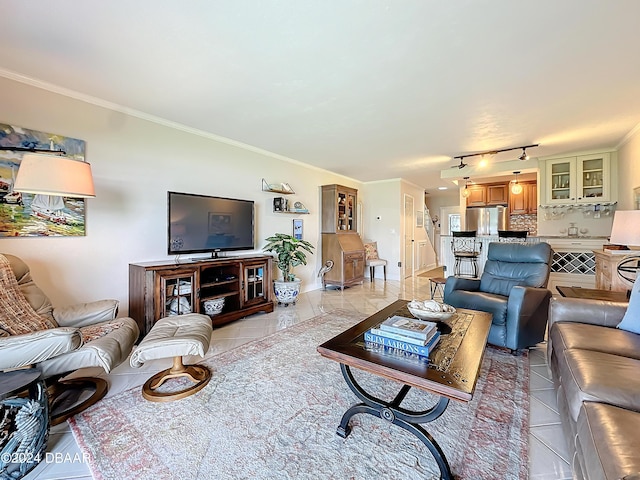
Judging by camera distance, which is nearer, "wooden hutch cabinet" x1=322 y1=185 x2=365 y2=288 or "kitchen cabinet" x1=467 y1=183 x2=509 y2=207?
"wooden hutch cabinet" x1=322 y1=185 x2=365 y2=288

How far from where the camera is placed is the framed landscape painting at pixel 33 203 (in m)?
2.19

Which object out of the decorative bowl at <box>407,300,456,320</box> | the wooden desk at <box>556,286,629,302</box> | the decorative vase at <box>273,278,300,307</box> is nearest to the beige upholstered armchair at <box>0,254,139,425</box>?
the decorative bowl at <box>407,300,456,320</box>

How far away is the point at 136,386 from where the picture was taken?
6.57ft

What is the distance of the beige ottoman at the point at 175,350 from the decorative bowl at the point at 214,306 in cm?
85

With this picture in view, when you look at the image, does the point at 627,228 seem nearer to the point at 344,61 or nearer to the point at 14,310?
the point at 344,61

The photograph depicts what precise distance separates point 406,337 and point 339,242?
387cm

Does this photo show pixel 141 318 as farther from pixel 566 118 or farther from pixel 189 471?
pixel 566 118

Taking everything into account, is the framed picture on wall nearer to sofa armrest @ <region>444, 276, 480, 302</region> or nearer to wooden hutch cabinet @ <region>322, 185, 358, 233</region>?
wooden hutch cabinet @ <region>322, 185, 358, 233</region>

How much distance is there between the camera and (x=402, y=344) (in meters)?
1.49

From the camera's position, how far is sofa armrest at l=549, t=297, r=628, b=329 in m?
1.88

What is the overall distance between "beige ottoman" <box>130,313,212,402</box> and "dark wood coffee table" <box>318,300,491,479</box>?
0.96 metres

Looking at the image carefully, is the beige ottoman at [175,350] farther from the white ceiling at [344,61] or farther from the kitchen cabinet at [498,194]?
the kitchen cabinet at [498,194]

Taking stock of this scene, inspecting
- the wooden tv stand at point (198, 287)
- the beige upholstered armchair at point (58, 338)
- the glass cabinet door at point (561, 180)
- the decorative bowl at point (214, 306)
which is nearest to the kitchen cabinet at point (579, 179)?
the glass cabinet door at point (561, 180)

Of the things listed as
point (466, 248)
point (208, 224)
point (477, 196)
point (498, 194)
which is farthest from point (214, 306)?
point (498, 194)
